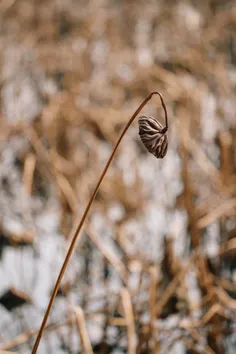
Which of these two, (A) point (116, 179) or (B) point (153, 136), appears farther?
(A) point (116, 179)

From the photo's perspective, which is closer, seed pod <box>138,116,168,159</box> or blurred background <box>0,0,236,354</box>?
seed pod <box>138,116,168,159</box>

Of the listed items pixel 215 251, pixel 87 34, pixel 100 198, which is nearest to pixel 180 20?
pixel 87 34

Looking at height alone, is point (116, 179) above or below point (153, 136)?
below

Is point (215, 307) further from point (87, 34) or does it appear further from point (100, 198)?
point (87, 34)

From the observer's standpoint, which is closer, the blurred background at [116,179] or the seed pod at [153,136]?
the seed pod at [153,136]
